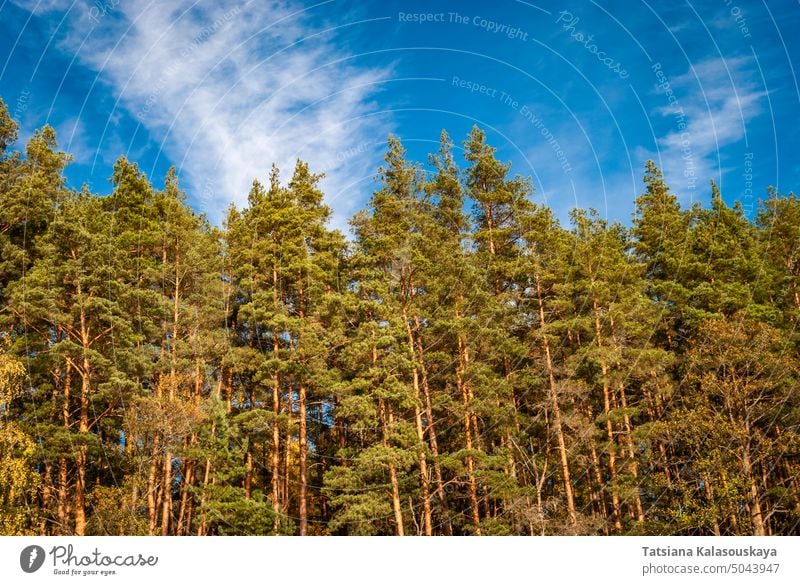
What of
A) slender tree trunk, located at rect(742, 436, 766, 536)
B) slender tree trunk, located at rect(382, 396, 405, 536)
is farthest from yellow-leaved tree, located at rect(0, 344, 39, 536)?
slender tree trunk, located at rect(742, 436, 766, 536)

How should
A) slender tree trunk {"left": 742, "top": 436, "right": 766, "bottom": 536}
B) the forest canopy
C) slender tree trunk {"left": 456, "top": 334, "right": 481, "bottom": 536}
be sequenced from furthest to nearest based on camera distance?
slender tree trunk {"left": 456, "top": 334, "right": 481, "bottom": 536} → the forest canopy → slender tree trunk {"left": 742, "top": 436, "right": 766, "bottom": 536}

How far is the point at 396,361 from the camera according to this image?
24.1m

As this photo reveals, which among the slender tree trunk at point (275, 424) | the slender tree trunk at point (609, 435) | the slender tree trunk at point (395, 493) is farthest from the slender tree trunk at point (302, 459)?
the slender tree trunk at point (609, 435)

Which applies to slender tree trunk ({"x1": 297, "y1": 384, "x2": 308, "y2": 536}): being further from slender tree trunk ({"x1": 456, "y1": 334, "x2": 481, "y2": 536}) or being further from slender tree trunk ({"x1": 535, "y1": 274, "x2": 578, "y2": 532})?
slender tree trunk ({"x1": 535, "y1": 274, "x2": 578, "y2": 532})

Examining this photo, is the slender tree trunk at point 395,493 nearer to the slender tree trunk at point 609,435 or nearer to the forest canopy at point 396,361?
the forest canopy at point 396,361

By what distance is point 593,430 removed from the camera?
2561 cm

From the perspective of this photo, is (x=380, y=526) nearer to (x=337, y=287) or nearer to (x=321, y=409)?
(x=321, y=409)

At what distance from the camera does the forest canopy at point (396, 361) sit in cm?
2264
